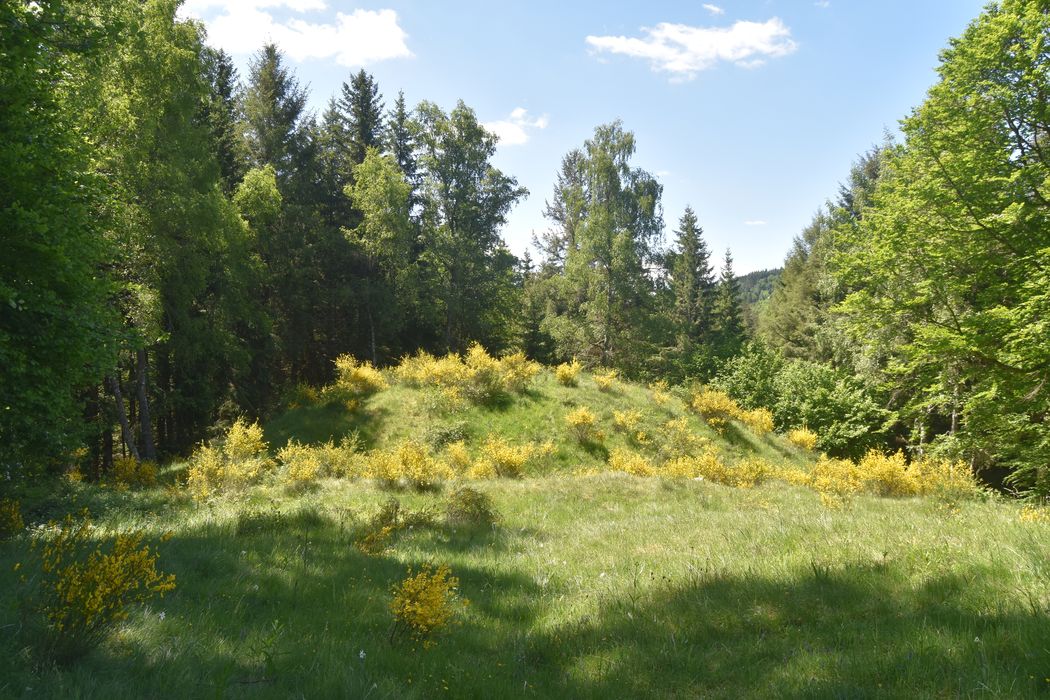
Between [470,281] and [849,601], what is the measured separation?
27.5 metres

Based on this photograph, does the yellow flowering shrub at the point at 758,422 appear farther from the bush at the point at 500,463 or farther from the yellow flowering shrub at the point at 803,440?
the bush at the point at 500,463

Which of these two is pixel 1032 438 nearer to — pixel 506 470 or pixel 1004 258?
pixel 1004 258

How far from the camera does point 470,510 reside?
10.3 meters

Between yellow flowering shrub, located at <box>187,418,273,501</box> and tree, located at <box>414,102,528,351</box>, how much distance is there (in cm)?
1658

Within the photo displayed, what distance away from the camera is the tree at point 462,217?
98.4 ft

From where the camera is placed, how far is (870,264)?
1577 cm

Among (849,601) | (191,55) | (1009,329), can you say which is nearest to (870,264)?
(1009,329)

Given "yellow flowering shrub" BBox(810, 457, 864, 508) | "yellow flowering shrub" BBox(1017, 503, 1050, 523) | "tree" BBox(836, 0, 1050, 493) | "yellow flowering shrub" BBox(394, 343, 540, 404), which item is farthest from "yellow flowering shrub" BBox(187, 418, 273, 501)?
"tree" BBox(836, 0, 1050, 493)

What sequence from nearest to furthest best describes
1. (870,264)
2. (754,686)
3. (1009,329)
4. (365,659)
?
(754,686) < (365,659) < (1009,329) < (870,264)

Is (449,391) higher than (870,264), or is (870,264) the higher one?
(870,264)

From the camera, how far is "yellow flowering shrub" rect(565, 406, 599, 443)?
1764 centimetres

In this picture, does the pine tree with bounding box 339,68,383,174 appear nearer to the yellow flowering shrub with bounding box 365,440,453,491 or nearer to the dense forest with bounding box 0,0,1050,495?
the dense forest with bounding box 0,0,1050,495

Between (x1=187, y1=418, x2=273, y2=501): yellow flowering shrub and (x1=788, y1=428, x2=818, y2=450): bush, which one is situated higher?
(x1=187, y1=418, x2=273, y2=501): yellow flowering shrub

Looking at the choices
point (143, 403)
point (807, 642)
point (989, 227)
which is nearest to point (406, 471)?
point (143, 403)
